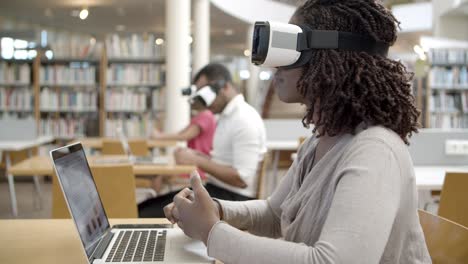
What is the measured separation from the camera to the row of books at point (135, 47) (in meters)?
7.52

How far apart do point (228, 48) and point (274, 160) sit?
12.4 metres

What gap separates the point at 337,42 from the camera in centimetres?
104

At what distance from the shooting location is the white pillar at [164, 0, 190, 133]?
23.7 ft

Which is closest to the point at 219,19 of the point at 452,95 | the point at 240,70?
the point at 240,70

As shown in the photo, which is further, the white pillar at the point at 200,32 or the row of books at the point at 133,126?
the white pillar at the point at 200,32

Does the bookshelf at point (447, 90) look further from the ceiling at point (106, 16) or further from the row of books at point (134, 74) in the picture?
the row of books at point (134, 74)

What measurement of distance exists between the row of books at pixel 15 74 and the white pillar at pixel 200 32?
2.75 metres

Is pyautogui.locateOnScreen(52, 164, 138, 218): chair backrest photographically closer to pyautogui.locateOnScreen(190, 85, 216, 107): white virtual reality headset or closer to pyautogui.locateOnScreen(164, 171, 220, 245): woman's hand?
pyautogui.locateOnScreen(190, 85, 216, 107): white virtual reality headset

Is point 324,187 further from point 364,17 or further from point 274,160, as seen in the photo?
point 274,160

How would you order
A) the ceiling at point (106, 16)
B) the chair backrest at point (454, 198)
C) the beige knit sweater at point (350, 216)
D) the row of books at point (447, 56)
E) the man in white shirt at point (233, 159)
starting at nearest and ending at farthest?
the beige knit sweater at point (350, 216), the chair backrest at point (454, 198), the man in white shirt at point (233, 159), the ceiling at point (106, 16), the row of books at point (447, 56)

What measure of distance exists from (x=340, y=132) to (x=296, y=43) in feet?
0.66

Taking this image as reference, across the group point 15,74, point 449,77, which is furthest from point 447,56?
point 15,74

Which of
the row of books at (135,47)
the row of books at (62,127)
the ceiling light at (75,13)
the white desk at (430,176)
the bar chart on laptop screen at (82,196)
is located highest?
the ceiling light at (75,13)

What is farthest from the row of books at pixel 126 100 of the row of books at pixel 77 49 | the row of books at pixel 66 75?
the row of books at pixel 77 49
